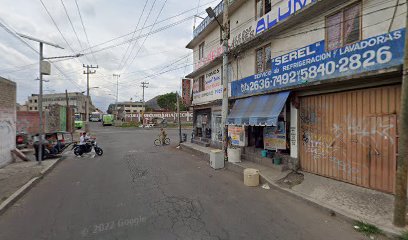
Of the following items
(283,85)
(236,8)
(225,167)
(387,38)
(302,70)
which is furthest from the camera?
(236,8)

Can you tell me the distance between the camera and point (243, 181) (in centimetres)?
869

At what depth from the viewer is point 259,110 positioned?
9.75 metres

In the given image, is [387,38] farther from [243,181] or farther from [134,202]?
[134,202]

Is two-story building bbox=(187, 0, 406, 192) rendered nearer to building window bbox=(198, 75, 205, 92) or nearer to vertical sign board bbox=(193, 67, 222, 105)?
vertical sign board bbox=(193, 67, 222, 105)

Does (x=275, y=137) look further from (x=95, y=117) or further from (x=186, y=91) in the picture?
(x=95, y=117)

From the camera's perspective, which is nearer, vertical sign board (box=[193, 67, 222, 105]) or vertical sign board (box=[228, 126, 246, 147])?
vertical sign board (box=[228, 126, 246, 147])

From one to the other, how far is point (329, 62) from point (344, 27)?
1.15 metres

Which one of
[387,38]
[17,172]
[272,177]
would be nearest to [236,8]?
[387,38]

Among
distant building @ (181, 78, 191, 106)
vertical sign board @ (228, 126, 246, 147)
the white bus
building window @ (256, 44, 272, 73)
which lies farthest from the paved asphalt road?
the white bus

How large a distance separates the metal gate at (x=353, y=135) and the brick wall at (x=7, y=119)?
1372 cm

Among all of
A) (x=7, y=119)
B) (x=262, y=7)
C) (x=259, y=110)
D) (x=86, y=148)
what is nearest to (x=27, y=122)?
(x=86, y=148)

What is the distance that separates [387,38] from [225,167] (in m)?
7.94

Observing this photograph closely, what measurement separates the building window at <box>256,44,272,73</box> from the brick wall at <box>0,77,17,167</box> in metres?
12.6

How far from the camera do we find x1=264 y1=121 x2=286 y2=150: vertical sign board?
9.52 meters
